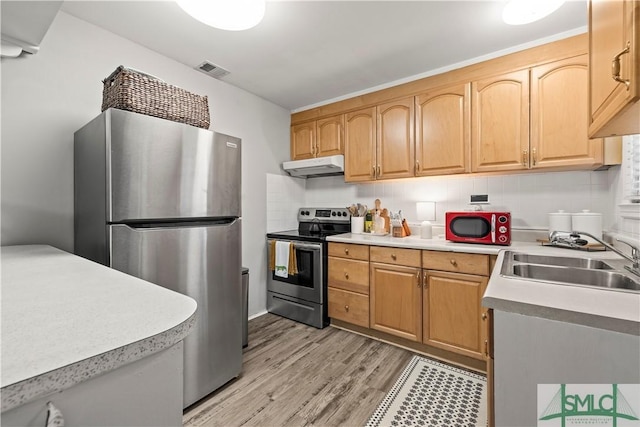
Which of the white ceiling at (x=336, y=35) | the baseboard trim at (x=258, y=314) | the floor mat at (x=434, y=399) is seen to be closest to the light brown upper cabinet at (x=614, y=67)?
the white ceiling at (x=336, y=35)

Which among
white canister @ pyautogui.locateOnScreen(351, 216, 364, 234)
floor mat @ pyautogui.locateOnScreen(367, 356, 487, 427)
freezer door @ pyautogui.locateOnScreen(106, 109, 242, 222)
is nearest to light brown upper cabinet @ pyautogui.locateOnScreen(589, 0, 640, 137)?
Result: floor mat @ pyautogui.locateOnScreen(367, 356, 487, 427)

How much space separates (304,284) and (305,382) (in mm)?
1026

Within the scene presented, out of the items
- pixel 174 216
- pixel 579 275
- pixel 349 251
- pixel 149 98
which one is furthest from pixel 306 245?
pixel 579 275

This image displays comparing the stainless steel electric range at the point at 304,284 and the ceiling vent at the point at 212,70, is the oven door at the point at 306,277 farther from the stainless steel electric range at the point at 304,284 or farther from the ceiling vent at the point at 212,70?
the ceiling vent at the point at 212,70

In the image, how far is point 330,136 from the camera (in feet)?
10.3

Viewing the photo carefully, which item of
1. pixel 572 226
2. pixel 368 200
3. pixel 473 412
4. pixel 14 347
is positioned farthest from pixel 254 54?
pixel 473 412

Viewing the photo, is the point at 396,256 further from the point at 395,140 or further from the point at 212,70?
the point at 212,70

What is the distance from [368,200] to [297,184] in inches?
36.7

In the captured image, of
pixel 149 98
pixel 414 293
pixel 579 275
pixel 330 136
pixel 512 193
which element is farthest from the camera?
pixel 330 136

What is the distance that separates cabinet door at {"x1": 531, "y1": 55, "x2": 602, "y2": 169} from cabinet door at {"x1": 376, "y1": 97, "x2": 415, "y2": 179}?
91 centimetres

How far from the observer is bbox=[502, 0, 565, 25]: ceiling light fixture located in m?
1.48

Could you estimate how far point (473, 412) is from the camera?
1.59 meters

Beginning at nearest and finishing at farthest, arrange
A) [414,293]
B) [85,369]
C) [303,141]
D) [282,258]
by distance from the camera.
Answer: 1. [85,369]
2. [414,293]
3. [282,258]
4. [303,141]

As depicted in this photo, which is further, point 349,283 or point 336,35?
point 349,283
